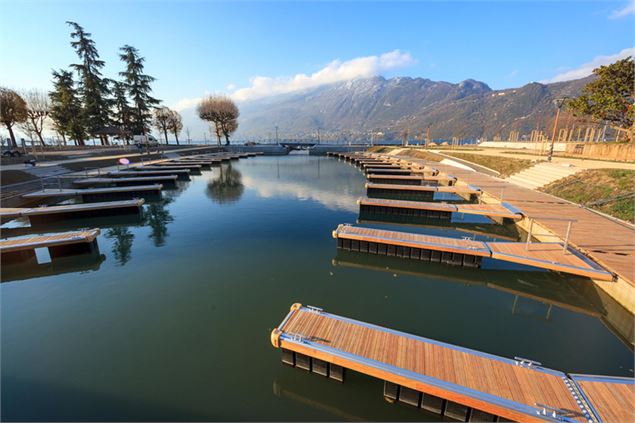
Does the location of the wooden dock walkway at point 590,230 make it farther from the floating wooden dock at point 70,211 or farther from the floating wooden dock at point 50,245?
the floating wooden dock at point 70,211

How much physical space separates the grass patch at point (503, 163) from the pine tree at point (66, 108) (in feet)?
210

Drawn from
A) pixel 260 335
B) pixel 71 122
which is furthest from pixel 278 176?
pixel 71 122

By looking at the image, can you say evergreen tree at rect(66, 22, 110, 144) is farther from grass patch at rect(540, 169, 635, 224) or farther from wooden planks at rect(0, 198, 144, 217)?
grass patch at rect(540, 169, 635, 224)

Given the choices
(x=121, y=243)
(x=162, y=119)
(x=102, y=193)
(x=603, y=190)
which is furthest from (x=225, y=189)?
(x=162, y=119)

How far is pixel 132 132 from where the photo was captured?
2153 inches

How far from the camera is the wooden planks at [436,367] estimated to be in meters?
4.48

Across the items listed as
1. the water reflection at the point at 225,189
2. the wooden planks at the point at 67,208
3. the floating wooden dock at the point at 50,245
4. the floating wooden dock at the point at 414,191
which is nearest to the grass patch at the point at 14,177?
the wooden planks at the point at 67,208

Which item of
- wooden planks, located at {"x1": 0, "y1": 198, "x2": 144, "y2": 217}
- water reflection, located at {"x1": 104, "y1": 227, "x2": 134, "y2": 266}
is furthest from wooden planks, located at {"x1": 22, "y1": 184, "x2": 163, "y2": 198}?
water reflection, located at {"x1": 104, "y1": 227, "x2": 134, "y2": 266}

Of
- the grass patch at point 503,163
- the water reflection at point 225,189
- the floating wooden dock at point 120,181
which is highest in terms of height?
the grass patch at point 503,163

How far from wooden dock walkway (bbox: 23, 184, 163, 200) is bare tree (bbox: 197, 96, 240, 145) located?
49.8m

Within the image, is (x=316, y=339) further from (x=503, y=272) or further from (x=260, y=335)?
(x=503, y=272)

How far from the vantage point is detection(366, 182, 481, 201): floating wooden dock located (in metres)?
22.1

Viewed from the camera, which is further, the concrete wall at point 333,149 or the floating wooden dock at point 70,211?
the concrete wall at point 333,149

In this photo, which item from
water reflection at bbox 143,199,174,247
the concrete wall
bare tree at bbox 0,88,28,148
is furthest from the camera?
the concrete wall
